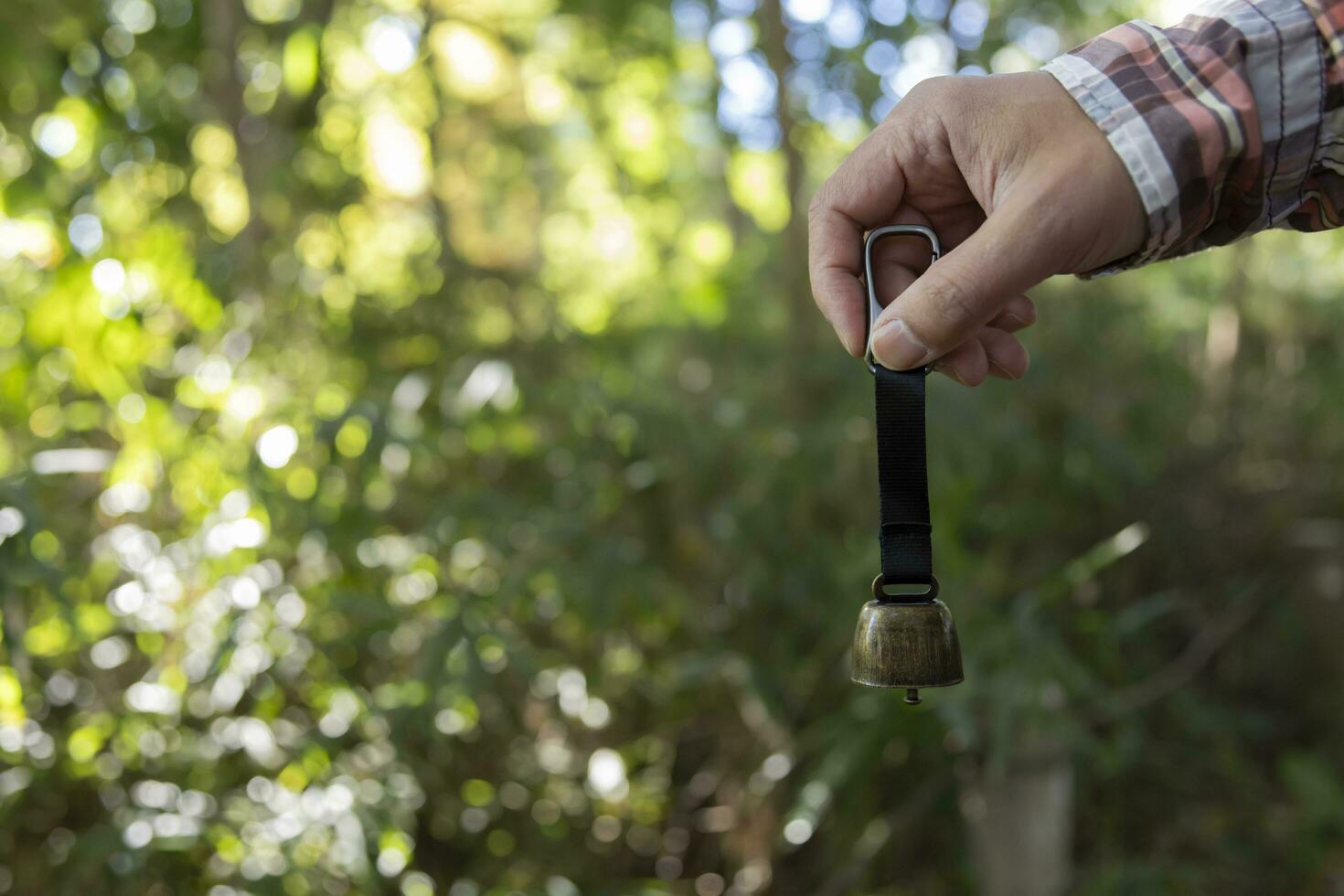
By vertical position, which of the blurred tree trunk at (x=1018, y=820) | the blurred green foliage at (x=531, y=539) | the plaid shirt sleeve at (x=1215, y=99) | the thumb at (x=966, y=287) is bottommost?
the blurred tree trunk at (x=1018, y=820)

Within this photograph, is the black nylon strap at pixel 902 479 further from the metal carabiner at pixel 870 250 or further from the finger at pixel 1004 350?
the finger at pixel 1004 350

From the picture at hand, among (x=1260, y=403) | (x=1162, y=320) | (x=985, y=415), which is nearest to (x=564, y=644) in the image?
(x=985, y=415)

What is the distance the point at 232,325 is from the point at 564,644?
1253 mm

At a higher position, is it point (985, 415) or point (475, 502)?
point (475, 502)

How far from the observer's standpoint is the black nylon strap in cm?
110

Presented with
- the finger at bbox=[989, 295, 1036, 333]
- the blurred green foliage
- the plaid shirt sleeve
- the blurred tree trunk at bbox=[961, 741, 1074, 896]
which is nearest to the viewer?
the plaid shirt sleeve

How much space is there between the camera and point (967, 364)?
3.96ft

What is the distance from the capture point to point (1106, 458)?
13.0 ft

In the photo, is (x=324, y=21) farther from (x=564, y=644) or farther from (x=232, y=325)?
(x=564, y=644)

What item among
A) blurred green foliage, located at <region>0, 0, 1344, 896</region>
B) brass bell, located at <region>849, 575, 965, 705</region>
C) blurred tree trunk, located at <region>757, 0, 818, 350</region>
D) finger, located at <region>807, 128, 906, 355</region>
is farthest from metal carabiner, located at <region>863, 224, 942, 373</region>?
blurred tree trunk, located at <region>757, 0, 818, 350</region>

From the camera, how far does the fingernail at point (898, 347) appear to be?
1031 mm

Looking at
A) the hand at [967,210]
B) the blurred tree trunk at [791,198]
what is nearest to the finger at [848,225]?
the hand at [967,210]

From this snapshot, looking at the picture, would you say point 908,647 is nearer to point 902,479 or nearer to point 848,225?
point 902,479

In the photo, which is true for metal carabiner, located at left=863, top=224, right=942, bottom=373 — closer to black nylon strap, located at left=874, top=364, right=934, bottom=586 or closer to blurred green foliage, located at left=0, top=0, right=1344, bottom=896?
black nylon strap, located at left=874, top=364, right=934, bottom=586
